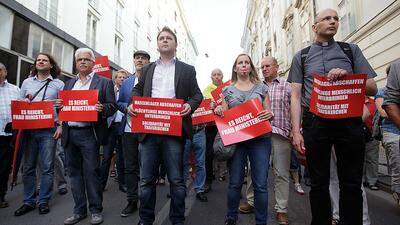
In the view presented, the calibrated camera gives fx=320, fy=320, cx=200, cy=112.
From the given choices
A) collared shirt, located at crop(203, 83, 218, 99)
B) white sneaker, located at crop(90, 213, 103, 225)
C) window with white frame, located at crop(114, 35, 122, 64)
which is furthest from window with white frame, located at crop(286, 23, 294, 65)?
Answer: white sneaker, located at crop(90, 213, 103, 225)

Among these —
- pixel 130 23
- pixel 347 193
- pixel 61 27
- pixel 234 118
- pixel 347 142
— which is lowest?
pixel 347 193

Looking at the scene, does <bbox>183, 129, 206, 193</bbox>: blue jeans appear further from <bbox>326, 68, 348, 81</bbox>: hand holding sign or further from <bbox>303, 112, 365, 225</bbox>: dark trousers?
<bbox>326, 68, 348, 81</bbox>: hand holding sign

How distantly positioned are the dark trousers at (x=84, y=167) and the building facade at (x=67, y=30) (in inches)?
270

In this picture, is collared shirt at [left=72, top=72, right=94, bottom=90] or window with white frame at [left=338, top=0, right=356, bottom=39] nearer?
collared shirt at [left=72, top=72, right=94, bottom=90]

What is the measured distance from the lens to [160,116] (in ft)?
10.8

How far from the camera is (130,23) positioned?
23.0m

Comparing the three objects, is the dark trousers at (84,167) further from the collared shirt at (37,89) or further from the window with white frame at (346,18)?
the window with white frame at (346,18)

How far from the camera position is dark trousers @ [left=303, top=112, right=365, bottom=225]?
2.73 metres

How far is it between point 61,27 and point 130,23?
10.3 metres

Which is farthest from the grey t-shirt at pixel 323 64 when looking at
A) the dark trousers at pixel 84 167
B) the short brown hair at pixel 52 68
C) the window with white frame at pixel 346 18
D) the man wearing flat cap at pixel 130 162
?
the window with white frame at pixel 346 18

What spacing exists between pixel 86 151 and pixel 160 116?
3.91ft

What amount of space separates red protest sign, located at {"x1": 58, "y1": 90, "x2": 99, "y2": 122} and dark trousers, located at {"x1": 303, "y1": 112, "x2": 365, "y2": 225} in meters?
2.45

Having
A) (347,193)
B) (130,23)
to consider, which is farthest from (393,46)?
(130,23)

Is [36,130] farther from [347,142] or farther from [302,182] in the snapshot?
[302,182]
